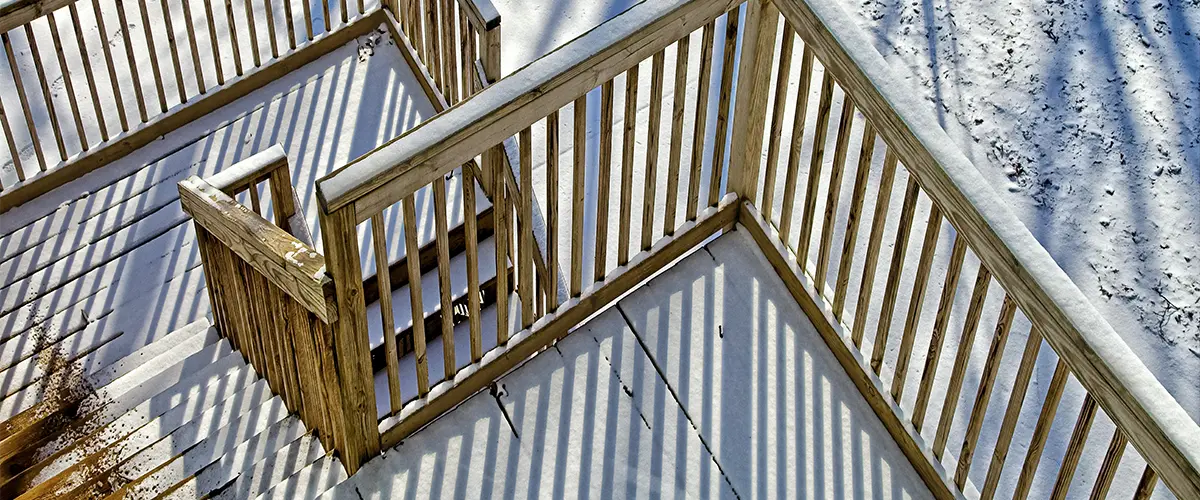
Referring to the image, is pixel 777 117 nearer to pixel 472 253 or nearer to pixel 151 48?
pixel 472 253

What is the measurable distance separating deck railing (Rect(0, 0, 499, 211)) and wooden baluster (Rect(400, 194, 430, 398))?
1.13 meters

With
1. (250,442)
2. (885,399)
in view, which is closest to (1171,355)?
(885,399)

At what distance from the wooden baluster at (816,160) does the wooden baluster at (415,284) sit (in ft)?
3.16

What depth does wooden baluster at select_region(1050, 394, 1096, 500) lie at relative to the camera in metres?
2.88

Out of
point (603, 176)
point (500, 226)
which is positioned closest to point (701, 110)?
point (603, 176)

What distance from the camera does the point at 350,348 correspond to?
126 inches

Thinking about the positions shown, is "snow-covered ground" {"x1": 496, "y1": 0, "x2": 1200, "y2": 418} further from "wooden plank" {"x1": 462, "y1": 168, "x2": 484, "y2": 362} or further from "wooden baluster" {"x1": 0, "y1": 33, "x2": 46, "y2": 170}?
"wooden plank" {"x1": 462, "y1": 168, "x2": 484, "y2": 362}

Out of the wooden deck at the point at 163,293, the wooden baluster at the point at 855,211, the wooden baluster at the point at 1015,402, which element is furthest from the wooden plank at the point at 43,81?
the wooden baluster at the point at 1015,402

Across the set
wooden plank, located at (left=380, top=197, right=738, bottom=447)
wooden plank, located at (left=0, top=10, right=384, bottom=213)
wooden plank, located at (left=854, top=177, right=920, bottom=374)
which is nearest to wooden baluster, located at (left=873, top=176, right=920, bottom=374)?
wooden plank, located at (left=854, top=177, right=920, bottom=374)

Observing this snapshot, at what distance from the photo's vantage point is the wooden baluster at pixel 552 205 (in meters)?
3.30

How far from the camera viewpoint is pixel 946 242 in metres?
5.02

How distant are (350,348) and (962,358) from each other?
1320 mm

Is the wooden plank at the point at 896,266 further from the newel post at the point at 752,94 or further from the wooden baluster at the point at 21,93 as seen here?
the wooden baluster at the point at 21,93

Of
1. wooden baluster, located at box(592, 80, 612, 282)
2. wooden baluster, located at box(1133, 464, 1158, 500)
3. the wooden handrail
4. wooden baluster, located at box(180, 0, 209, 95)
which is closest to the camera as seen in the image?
the wooden handrail
